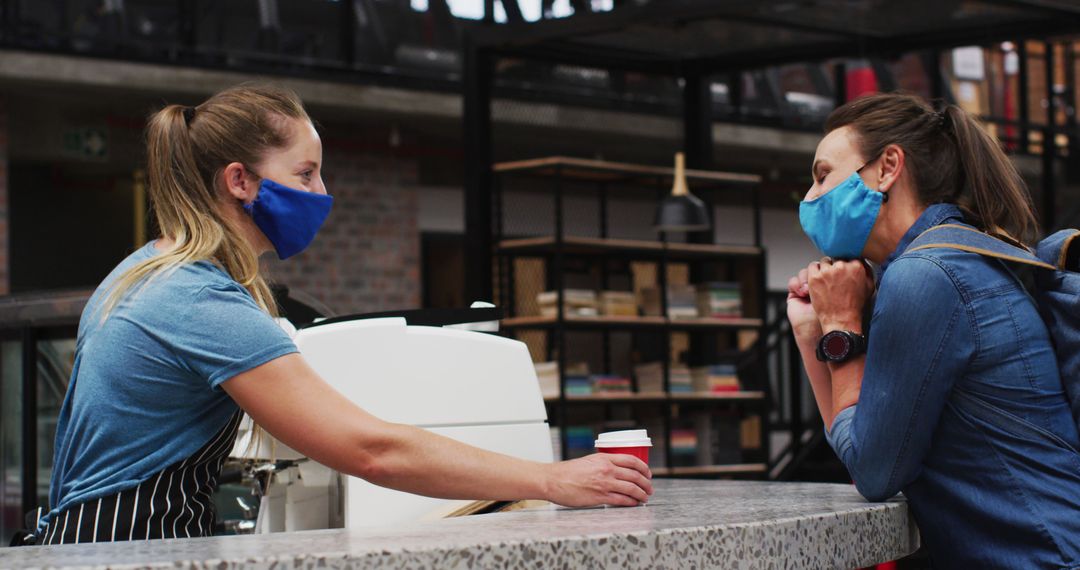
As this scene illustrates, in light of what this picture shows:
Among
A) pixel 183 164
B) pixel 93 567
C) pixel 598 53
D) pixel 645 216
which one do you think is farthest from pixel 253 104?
pixel 645 216

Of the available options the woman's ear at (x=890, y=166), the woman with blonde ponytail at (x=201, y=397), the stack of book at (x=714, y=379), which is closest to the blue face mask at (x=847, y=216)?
the woman's ear at (x=890, y=166)

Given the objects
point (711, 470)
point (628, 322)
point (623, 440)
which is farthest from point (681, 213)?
point (623, 440)

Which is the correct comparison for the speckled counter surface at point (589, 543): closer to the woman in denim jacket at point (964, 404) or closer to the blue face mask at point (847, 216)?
the woman in denim jacket at point (964, 404)

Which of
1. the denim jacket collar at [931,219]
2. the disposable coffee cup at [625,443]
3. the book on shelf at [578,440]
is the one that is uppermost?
the denim jacket collar at [931,219]

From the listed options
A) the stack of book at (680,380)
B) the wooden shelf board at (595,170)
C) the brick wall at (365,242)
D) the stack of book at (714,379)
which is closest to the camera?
the wooden shelf board at (595,170)

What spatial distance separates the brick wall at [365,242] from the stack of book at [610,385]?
7.61ft

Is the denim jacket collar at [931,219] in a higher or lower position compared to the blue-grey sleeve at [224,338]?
higher

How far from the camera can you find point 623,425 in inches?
277

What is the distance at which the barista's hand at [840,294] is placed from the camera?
1856mm

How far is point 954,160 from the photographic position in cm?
189

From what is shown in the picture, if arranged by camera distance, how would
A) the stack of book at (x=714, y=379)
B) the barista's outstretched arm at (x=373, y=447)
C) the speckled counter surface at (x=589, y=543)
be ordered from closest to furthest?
the speckled counter surface at (x=589, y=543), the barista's outstretched arm at (x=373, y=447), the stack of book at (x=714, y=379)

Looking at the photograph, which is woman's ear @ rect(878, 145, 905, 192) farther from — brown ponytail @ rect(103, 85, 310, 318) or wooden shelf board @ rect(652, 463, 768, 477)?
wooden shelf board @ rect(652, 463, 768, 477)

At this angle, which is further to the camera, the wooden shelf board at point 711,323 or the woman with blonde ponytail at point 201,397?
the wooden shelf board at point 711,323

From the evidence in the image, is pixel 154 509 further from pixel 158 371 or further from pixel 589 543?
pixel 589 543
